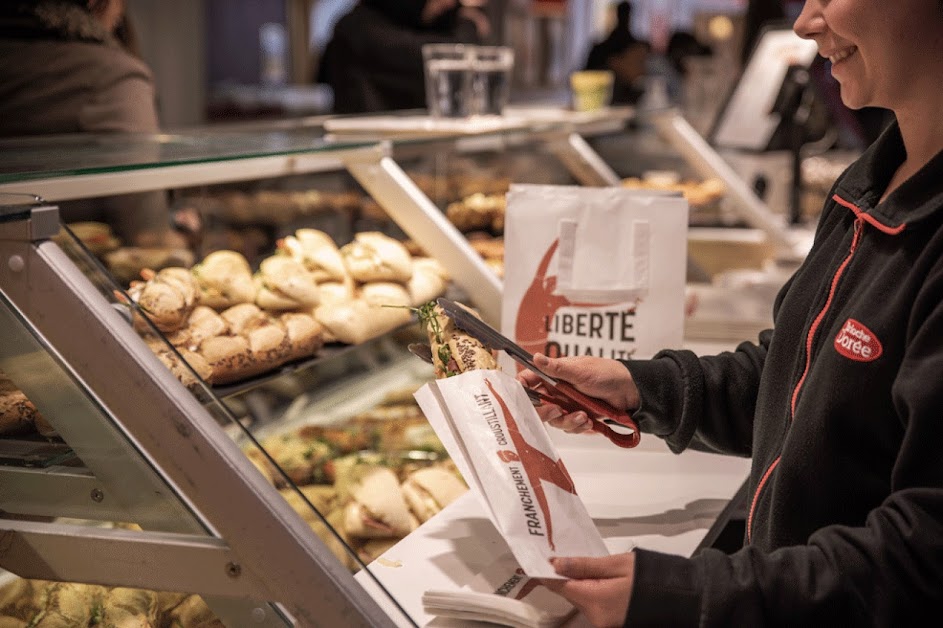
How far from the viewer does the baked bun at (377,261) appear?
247cm

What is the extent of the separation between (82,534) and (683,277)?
1360 mm

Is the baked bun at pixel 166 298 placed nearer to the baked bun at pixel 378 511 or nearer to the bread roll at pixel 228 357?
the bread roll at pixel 228 357

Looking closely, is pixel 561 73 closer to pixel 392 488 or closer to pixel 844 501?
pixel 392 488

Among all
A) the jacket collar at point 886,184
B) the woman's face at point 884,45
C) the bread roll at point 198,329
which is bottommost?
the bread roll at point 198,329

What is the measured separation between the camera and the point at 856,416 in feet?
3.63

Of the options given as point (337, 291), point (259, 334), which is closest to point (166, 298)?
point (259, 334)

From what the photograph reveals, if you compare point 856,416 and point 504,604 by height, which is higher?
point 856,416

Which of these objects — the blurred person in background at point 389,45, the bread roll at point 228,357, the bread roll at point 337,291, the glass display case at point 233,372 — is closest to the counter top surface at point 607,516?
the glass display case at point 233,372

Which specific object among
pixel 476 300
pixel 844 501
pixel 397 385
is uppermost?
pixel 844 501

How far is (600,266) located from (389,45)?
2850mm

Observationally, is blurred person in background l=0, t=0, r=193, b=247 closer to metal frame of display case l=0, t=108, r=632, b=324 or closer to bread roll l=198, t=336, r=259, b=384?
metal frame of display case l=0, t=108, r=632, b=324

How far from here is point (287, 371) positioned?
199 centimetres

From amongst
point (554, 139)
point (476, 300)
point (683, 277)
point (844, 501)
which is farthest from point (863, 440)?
point (554, 139)

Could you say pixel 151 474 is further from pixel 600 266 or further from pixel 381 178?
pixel 381 178
